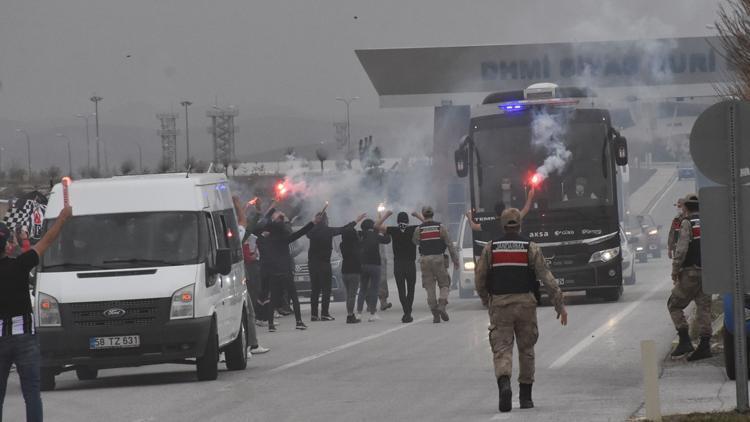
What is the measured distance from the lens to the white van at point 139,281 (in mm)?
15977

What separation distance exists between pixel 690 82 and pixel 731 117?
4239 centimetres

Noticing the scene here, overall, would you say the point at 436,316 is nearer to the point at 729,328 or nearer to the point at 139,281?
the point at 139,281

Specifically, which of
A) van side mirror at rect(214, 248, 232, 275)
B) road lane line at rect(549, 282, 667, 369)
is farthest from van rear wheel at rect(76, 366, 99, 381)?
road lane line at rect(549, 282, 667, 369)

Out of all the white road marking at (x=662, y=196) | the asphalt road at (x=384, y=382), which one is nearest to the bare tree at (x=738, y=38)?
the asphalt road at (x=384, y=382)

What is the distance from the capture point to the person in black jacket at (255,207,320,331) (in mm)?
24500

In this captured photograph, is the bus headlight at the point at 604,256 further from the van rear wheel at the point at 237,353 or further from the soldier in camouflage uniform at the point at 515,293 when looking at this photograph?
the soldier in camouflage uniform at the point at 515,293

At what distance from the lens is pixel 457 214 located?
152 feet

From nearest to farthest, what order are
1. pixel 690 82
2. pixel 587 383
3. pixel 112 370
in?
pixel 587 383 → pixel 112 370 → pixel 690 82

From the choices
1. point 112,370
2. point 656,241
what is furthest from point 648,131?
point 112,370

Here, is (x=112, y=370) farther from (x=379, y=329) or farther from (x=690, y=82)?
(x=690, y=82)

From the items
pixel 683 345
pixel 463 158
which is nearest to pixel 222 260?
pixel 683 345

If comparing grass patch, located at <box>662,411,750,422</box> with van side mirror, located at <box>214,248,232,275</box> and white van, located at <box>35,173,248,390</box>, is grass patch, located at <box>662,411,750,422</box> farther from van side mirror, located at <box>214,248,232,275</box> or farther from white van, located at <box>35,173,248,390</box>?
van side mirror, located at <box>214,248,232,275</box>

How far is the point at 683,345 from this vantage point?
16.7 m

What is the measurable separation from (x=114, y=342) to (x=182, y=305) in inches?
30.4
